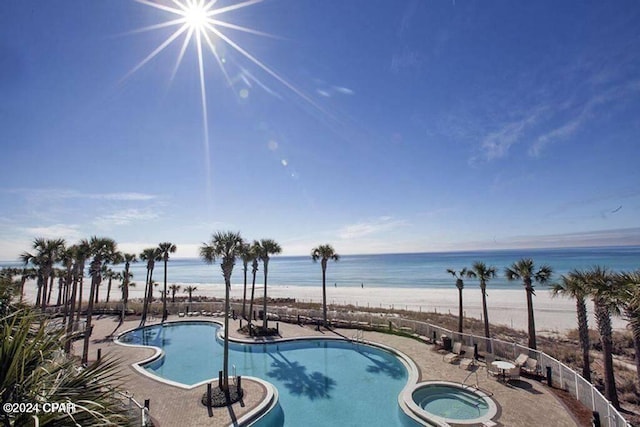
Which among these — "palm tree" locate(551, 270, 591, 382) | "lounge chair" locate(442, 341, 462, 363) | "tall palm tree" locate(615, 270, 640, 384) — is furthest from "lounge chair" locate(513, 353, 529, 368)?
"tall palm tree" locate(615, 270, 640, 384)

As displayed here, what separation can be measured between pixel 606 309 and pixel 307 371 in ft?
49.6

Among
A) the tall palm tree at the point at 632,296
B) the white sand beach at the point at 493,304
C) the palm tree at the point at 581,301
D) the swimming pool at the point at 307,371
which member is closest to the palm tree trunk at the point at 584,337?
the palm tree at the point at 581,301

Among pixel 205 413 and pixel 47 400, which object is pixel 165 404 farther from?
pixel 47 400

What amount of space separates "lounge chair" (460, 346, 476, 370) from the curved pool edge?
8.77 feet

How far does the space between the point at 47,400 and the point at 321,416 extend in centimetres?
1217

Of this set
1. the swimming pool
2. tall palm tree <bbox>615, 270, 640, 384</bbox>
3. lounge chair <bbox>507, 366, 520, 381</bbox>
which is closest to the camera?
tall palm tree <bbox>615, 270, 640, 384</bbox>

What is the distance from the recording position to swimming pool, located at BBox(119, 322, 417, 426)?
531 inches

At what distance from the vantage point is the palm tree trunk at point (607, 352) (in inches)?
489

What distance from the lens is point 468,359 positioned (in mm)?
18156

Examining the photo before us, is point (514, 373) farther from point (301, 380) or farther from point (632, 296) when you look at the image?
point (301, 380)

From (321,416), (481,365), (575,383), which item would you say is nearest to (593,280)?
(575,383)

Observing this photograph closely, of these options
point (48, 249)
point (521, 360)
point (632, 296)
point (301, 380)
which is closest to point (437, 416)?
point (521, 360)

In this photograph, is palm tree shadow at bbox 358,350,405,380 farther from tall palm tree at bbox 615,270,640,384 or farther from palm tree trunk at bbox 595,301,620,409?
tall palm tree at bbox 615,270,640,384

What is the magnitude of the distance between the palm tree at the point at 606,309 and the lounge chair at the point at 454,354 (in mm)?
6721
